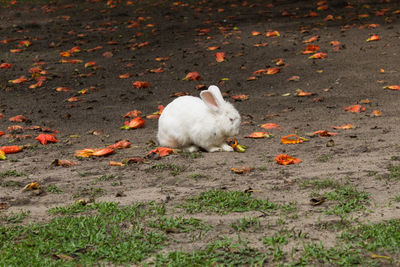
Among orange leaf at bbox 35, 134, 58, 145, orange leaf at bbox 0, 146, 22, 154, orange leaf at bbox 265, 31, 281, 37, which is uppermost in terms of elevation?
orange leaf at bbox 0, 146, 22, 154

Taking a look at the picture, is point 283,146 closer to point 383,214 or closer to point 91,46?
point 383,214

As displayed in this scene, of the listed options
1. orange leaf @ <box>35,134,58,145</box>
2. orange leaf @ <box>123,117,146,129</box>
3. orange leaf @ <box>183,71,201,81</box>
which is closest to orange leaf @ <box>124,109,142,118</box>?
orange leaf @ <box>123,117,146,129</box>

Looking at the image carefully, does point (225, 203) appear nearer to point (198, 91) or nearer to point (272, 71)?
point (198, 91)

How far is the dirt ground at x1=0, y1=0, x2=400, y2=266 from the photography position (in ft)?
14.0

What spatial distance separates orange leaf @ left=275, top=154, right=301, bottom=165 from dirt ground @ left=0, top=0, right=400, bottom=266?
0.29 ft

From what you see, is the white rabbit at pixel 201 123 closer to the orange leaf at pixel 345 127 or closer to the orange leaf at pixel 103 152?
the orange leaf at pixel 103 152

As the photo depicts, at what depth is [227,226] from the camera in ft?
11.4

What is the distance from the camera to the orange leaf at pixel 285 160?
478 centimetres

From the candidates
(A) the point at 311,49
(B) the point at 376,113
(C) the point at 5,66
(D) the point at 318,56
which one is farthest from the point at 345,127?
(C) the point at 5,66

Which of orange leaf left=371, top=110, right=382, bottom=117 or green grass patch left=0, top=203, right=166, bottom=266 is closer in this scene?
green grass patch left=0, top=203, right=166, bottom=266

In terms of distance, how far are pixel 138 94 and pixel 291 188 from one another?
4.78 meters

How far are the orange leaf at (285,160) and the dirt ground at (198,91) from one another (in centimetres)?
9

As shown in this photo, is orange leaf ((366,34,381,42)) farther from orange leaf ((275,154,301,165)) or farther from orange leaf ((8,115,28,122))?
orange leaf ((8,115,28,122))

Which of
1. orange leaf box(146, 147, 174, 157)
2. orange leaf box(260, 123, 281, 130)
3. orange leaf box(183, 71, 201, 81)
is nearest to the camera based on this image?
orange leaf box(146, 147, 174, 157)
